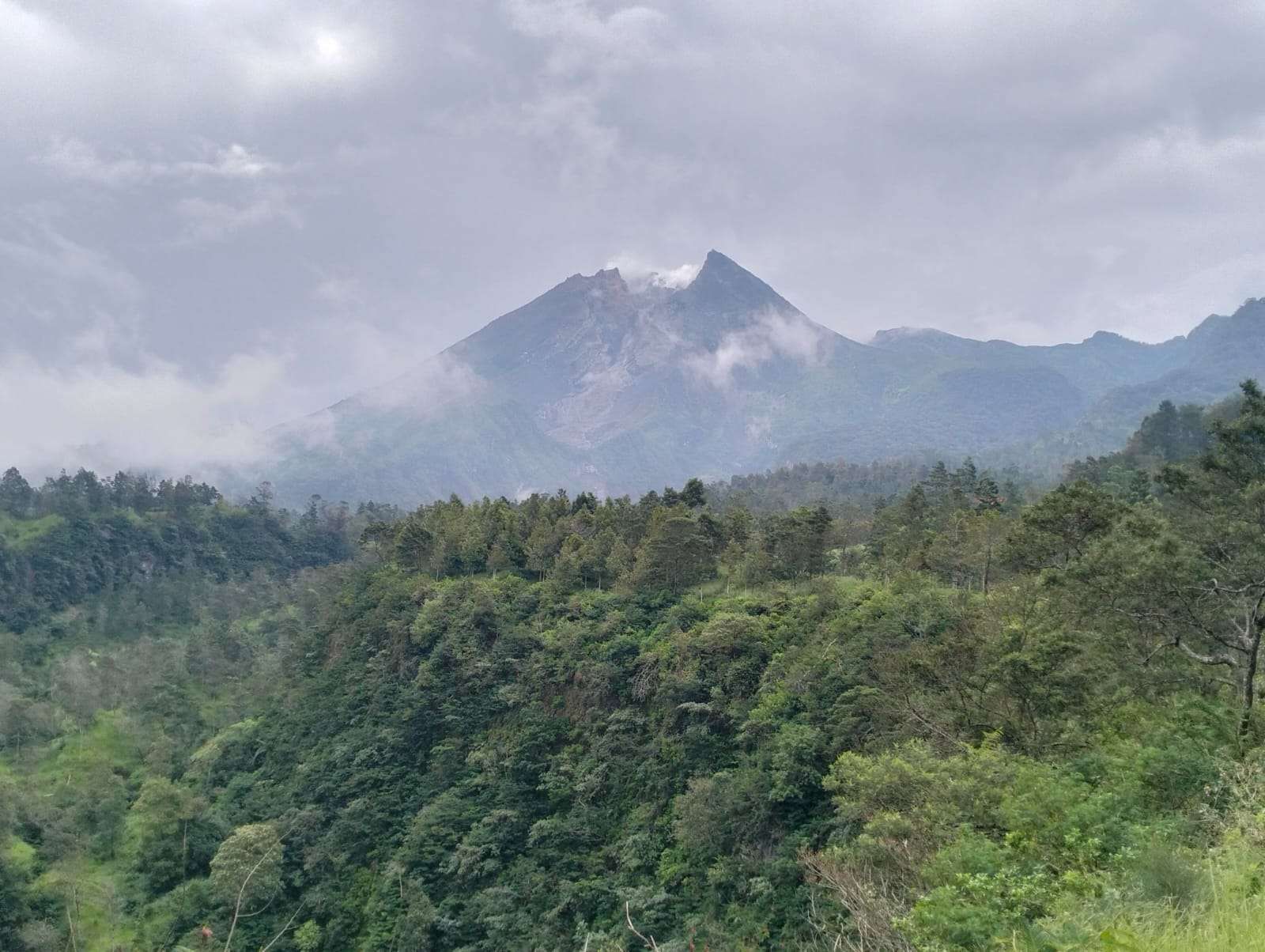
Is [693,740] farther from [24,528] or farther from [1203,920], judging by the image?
[24,528]

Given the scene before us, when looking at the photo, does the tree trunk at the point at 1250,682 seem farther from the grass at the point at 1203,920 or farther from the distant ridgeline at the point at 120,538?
the distant ridgeline at the point at 120,538

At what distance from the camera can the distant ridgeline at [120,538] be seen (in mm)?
55969

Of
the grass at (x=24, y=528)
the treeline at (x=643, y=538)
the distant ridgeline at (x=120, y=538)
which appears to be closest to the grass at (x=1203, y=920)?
the treeline at (x=643, y=538)

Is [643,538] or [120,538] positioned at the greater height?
[120,538]

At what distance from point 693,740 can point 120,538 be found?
60.1 m

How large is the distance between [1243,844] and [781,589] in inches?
907

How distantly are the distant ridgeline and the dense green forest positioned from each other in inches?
257

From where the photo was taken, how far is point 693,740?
2305cm

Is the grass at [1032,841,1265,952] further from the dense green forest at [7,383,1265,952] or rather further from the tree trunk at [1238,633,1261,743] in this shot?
the tree trunk at [1238,633,1261,743]

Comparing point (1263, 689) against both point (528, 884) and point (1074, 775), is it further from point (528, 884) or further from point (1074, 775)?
point (528, 884)

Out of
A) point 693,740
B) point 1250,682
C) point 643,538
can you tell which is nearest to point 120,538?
point 643,538

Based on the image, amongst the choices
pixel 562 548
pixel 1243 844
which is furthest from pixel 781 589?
pixel 1243 844

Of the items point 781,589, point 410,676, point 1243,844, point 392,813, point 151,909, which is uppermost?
point 1243,844

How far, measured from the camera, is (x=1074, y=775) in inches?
431
